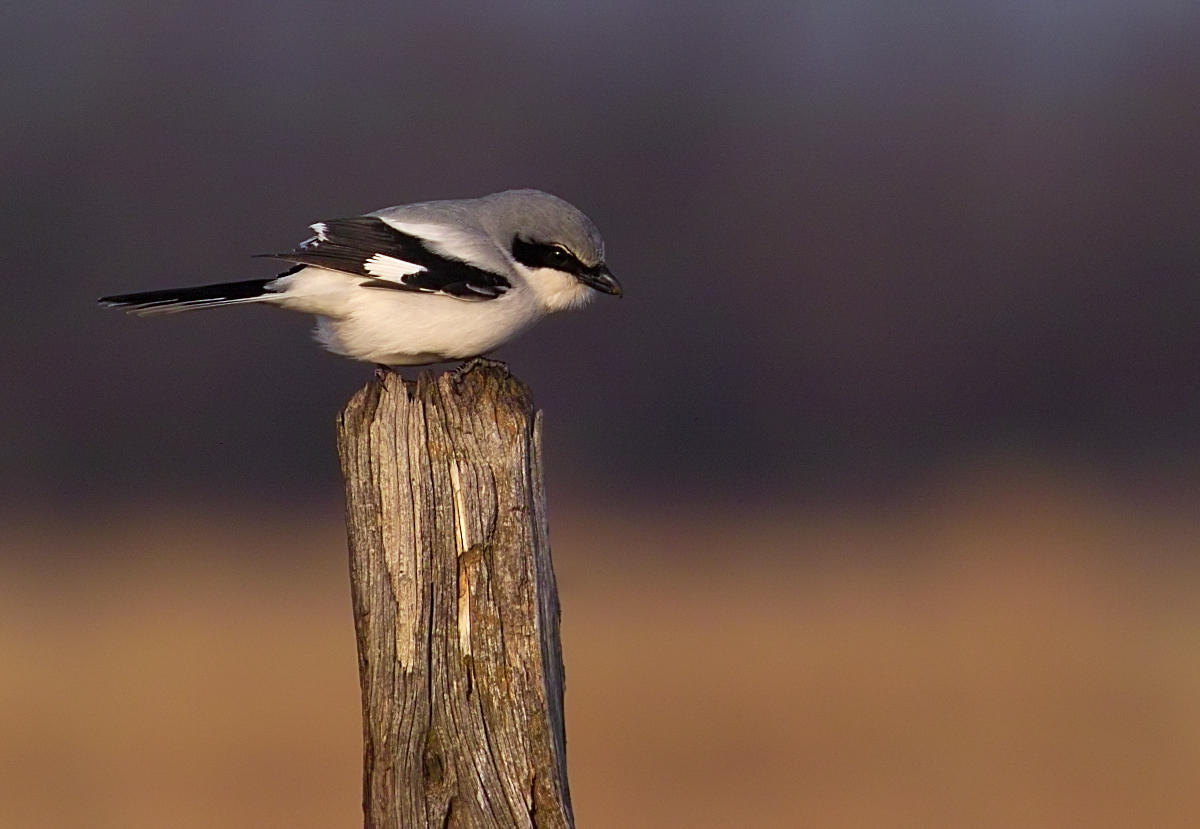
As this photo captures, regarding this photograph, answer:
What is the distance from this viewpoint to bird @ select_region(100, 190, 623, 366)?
11.0ft

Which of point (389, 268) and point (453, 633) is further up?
point (389, 268)

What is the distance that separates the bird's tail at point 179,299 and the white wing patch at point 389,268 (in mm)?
265

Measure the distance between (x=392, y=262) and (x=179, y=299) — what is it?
515 mm

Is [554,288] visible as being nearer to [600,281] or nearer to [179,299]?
[600,281]

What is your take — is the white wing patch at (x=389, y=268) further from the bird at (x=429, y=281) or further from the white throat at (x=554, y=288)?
the white throat at (x=554, y=288)

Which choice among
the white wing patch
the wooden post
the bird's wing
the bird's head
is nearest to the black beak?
the bird's head

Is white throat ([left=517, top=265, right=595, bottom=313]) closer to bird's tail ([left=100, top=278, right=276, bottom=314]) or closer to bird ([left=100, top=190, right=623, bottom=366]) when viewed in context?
bird ([left=100, top=190, right=623, bottom=366])

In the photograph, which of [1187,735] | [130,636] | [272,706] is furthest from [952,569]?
[130,636]

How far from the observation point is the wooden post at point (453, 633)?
7.69 feet

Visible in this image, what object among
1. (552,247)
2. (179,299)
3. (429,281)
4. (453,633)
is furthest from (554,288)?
(453,633)

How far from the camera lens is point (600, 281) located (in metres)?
3.64

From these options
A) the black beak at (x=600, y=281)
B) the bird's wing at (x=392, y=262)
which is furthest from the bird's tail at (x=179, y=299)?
the black beak at (x=600, y=281)

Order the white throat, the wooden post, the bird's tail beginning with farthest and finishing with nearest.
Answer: the white throat
the bird's tail
the wooden post

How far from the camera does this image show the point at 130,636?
22.1 feet
